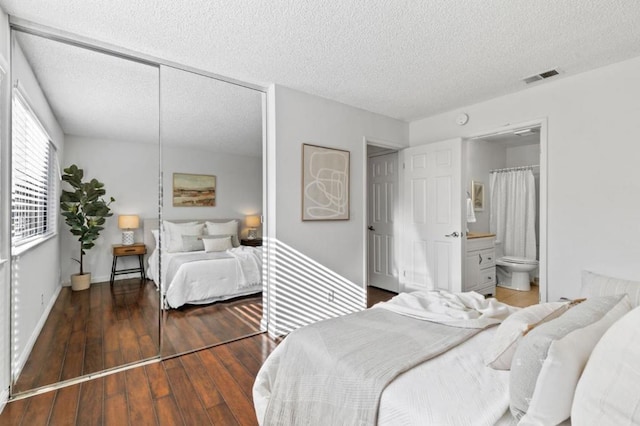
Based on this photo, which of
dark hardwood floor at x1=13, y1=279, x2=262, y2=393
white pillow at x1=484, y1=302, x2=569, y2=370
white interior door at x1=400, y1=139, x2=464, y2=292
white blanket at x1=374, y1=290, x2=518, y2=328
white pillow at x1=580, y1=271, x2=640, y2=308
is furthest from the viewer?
white interior door at x1=400, y1=139, x2=464, y2=292

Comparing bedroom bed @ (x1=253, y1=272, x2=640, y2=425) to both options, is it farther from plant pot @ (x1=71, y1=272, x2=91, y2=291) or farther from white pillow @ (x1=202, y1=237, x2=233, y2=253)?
plant pot @ (x1=71, y1=272, x2=91, y2=291)

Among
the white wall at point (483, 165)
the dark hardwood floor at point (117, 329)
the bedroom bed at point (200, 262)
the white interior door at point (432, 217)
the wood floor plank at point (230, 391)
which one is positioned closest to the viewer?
the wood floor plank at point (230, 391)

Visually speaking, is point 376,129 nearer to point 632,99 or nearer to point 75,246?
point 632,99

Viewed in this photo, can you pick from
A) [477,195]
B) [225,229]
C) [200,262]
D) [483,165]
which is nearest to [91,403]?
[200,262]

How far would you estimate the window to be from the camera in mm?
2092

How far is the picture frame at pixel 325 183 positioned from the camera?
3184mm

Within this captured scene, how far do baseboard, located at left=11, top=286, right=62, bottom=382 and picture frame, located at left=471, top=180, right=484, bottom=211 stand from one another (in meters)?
5.43

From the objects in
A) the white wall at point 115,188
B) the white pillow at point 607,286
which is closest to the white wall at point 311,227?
the white wall at point 115,188

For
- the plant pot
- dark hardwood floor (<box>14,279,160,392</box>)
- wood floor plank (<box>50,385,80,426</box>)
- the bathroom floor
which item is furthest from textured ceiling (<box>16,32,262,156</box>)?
the bathroom floor

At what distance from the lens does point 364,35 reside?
2195 millimetres

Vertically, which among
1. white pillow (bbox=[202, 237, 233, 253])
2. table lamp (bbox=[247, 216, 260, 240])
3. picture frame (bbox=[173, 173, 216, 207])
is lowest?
white pillow (bbox=[202, 237, 233, 253])

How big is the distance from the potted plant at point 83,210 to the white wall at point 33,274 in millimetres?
146

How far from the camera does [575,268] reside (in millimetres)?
2818

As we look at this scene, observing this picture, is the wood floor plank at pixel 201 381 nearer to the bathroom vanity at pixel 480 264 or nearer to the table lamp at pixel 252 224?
the table lamp at pixel 252 224
